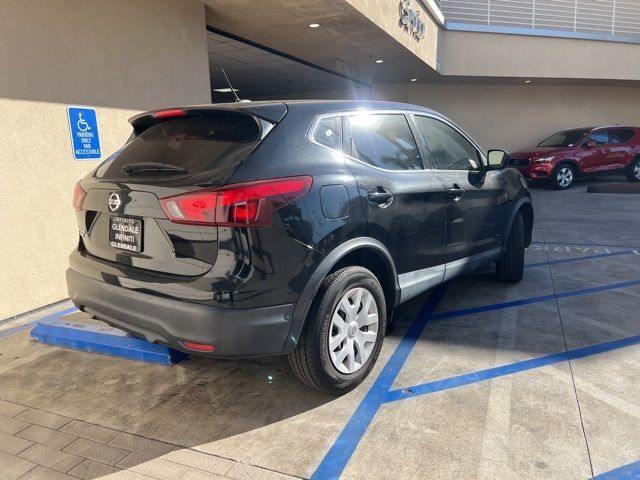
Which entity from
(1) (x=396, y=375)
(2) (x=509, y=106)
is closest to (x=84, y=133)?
(1) (x=396, y=375)

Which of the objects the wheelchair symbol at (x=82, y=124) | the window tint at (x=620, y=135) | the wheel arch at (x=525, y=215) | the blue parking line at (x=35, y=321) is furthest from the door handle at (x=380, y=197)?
the window tint at (x=620, y=135)

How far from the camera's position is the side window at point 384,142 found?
316 cm

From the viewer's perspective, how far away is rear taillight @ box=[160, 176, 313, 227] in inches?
93.6

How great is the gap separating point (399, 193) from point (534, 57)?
1432cm

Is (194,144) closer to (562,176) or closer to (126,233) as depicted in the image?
(126,233)

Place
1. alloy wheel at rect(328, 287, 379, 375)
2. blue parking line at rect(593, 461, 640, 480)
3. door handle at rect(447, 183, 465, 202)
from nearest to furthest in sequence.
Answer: blue parking line at rect(593, 461, 640, 480) < alloy wheel at rect(328, 287, 379, 375) < door handle at rect(447, 183, 465, 202)

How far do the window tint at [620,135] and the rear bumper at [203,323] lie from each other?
14.8m

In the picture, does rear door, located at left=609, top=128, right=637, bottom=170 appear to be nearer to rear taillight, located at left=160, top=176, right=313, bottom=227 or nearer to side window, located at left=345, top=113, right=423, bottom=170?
side window, located at left=345, top=113, right=423, bottom=170

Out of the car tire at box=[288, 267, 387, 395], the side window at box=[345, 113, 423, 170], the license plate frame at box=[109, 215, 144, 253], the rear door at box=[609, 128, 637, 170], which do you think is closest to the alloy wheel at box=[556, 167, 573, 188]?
the rear door at box=[609, 128, 637, 170]

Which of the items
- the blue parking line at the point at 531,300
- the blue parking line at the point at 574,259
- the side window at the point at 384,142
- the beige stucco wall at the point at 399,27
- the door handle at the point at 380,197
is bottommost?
the blue parking line at the point at 531,300

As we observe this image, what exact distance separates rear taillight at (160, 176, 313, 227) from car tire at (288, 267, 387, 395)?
592 millimetres

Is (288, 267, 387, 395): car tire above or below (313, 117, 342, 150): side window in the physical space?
below

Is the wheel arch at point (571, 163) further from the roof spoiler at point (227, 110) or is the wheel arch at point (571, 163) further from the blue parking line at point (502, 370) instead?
the roof spoiler at point (227, 110)

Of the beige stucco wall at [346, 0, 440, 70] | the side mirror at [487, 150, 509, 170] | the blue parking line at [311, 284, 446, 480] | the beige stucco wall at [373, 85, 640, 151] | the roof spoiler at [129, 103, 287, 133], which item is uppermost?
the beige stucco wall at [346, 0, 440, 70]
